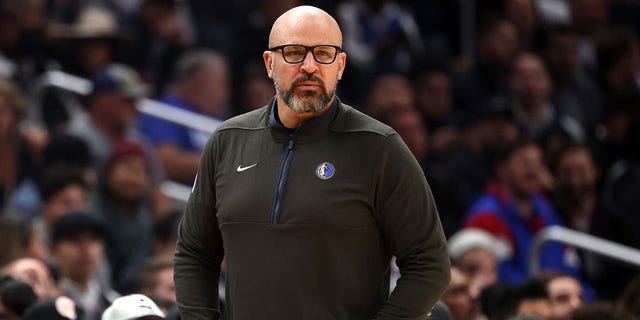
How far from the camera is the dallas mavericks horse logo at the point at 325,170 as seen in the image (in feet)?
12.9

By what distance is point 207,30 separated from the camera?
11297 mm

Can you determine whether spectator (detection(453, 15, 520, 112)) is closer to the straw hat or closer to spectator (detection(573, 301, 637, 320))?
the straw hat

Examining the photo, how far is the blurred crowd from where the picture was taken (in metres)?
7.54

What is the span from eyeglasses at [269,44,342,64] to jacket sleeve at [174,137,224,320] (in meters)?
0.41

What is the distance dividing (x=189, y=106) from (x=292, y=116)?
19.5 feet

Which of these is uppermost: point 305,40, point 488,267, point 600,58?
point 305,40

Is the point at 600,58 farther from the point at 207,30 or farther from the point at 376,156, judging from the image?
the point at 376,156

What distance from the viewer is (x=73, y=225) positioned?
7531 mm

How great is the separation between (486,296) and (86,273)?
2315 mm

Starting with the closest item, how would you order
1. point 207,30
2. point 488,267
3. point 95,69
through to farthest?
point 488,267, point 95,69, point 207,30

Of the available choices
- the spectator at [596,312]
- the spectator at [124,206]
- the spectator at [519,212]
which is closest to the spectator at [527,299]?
the spectator at [596,312]

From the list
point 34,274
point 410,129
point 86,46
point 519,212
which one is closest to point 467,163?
point 410,129

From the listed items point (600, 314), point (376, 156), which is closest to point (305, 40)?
point (376, 156)

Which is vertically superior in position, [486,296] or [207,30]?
[207,30]
